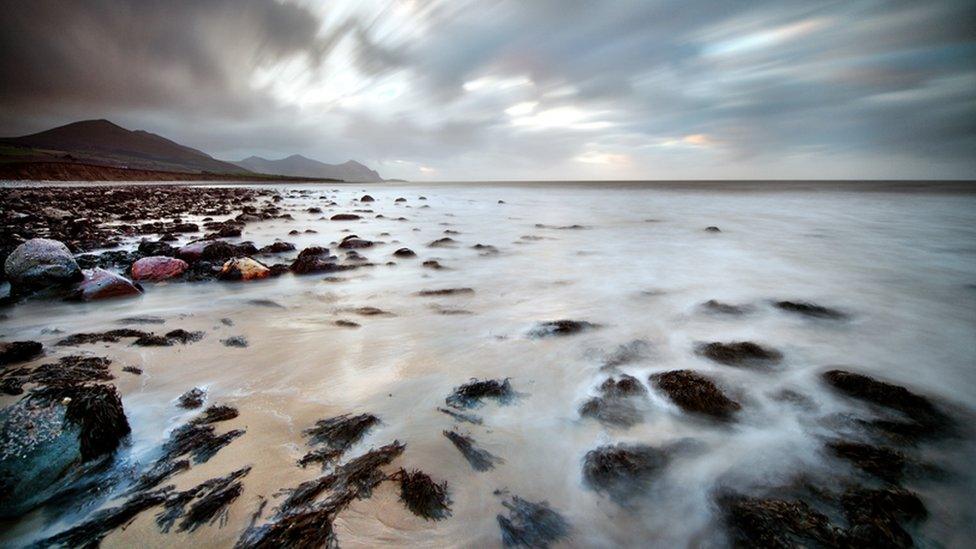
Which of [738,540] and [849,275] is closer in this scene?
[738,540]

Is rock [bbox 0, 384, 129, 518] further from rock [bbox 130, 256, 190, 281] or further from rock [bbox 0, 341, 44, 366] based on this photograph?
rock [bbox 130, 256, 190, 281]

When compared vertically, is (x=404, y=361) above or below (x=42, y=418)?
below

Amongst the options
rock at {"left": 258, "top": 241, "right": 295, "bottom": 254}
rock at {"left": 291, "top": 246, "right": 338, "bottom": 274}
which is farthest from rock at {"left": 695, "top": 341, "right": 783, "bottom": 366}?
rock at {"left": 258, "top": 241, "right": 295, "bottom": 254}

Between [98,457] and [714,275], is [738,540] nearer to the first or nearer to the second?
[98,457]

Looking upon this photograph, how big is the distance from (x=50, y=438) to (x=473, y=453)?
189 centimetres

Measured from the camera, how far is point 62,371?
250 cm

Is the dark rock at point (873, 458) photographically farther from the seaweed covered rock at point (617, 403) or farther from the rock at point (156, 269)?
the rock at point (156, 269)

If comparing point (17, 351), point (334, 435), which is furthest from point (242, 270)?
point (334, 435)

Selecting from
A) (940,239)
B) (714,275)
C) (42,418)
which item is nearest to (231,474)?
(42,418)

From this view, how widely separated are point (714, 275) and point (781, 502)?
190 inches

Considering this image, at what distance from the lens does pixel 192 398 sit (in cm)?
228

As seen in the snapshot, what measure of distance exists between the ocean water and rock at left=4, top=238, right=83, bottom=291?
0.62 meters

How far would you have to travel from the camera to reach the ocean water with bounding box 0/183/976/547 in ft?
5.30

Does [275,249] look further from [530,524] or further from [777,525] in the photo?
[777,525]
